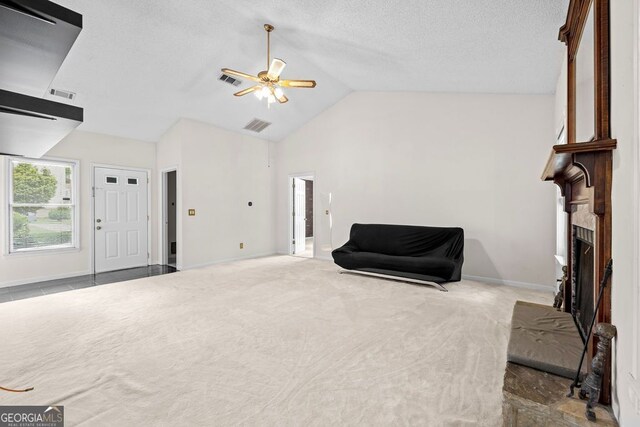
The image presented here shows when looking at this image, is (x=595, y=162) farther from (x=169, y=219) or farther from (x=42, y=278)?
(x=169, y=219)

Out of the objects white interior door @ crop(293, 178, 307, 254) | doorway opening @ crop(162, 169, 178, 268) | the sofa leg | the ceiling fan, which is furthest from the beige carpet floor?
white interior door @ crop(293, 178, 307, 254)

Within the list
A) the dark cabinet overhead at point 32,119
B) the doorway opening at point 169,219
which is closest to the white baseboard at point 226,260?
the doorway opening at point 169,219

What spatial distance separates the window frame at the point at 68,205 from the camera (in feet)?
14.8

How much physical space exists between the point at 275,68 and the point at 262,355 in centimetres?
291

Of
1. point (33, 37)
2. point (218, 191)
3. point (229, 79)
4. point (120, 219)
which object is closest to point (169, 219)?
point (120, 219)

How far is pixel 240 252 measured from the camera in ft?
21.7

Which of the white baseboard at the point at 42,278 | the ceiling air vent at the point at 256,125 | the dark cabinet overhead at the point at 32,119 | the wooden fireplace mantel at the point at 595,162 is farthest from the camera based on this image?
the ceiling air vent at the point at 256,125

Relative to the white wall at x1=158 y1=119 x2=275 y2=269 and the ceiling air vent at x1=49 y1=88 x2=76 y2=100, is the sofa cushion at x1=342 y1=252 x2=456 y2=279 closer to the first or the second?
the white wall at x1=158 y1=119 x2=275 y2=269

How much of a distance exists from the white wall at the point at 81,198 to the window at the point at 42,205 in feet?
0.33

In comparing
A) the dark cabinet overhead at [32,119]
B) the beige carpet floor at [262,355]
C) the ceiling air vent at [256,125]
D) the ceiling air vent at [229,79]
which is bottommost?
the beige carpet floor at [262,355]

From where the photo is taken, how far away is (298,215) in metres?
7.41

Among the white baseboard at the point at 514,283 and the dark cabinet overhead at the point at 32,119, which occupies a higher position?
the dark cabinet overhead at the point at 32,119

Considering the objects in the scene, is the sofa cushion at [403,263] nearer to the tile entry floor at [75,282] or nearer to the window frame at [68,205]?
the tile entry floor at [75,282]

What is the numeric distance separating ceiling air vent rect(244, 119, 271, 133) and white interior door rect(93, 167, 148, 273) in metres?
2.29
